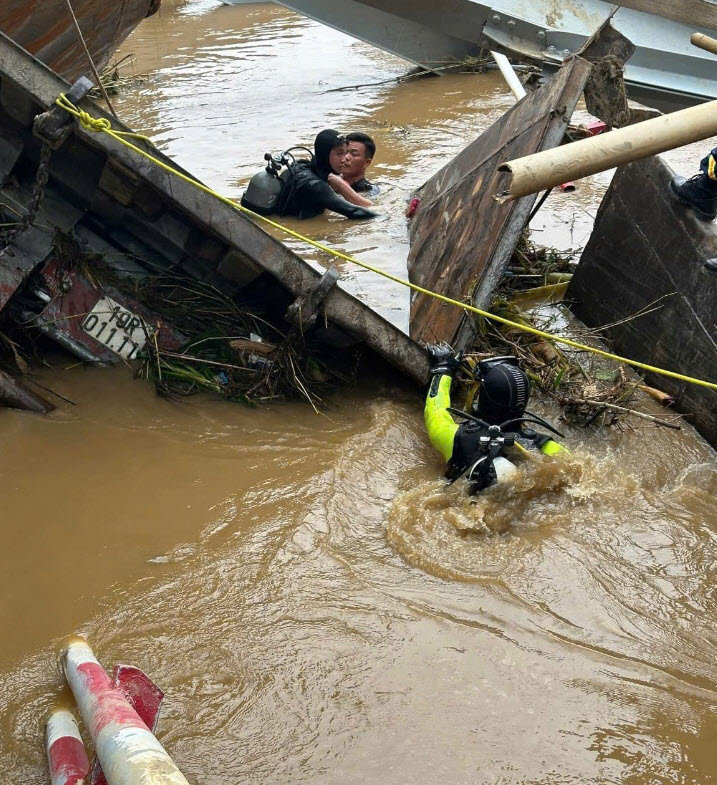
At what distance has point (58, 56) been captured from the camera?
272 inches

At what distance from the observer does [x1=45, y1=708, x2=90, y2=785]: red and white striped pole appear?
8.73 ft

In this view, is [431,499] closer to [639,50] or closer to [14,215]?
[14,215]

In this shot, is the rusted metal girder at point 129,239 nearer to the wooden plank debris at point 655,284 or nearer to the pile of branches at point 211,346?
the pile of branches at point 211,346

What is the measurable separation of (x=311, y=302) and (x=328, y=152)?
3.40 metres

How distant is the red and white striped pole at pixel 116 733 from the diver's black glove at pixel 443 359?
8.43ft

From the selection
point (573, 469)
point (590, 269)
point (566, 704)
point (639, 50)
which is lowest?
point (566, 704)

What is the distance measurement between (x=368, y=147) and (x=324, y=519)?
4.72m

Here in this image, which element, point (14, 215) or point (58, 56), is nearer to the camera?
point (14, 215)

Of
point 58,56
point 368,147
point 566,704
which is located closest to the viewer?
point 566,704

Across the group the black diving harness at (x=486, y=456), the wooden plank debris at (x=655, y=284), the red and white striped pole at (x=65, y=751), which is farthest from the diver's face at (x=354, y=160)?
the red and white striped pole at (x=65, y=751)

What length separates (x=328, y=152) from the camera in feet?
25.8

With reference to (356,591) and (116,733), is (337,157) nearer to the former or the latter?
(356,591)

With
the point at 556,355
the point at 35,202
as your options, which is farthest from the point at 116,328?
the point at 556,355

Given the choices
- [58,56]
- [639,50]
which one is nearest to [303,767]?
[58,56]
